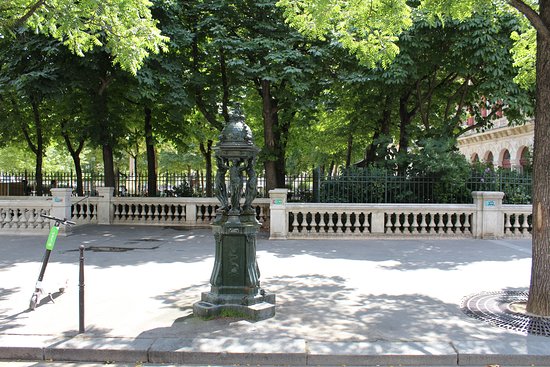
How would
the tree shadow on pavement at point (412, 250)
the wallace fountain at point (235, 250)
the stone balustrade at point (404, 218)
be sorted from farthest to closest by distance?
the stone balustrade at point (404, 218) → the tree shadow on pavement at point (412, 250) → the wallace fountain at point (235, 250)

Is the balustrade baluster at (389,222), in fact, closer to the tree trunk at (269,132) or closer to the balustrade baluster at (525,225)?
the balustrade baluster at (525,225)

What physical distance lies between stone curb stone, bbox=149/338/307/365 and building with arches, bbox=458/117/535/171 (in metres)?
27.5

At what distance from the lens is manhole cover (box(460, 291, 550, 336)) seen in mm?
5617

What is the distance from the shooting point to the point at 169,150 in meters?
39.4

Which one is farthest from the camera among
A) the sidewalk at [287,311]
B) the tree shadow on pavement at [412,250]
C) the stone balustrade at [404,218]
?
the stone balustrade at [404,218]

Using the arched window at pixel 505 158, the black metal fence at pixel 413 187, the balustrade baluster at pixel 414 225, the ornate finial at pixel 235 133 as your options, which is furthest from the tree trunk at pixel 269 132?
the arched window at pixel 505 158

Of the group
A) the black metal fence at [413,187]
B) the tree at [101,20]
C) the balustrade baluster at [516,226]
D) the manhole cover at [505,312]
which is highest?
the tree at [101,20]

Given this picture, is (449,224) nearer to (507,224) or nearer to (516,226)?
(507,224)

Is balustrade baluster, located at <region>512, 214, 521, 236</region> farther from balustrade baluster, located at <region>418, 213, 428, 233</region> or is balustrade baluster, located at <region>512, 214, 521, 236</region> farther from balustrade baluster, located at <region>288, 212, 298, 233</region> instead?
balustrade baluster, located at <region>288, 212, 298, 233</region>

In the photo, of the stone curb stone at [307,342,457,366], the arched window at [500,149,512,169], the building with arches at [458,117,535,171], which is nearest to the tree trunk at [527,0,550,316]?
the stone curb stone at [307,342,457,366]

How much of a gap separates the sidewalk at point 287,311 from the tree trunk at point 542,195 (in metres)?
0.96

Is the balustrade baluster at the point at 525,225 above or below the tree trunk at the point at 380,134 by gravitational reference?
below

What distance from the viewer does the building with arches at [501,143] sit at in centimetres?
3206

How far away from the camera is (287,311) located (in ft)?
20.4
